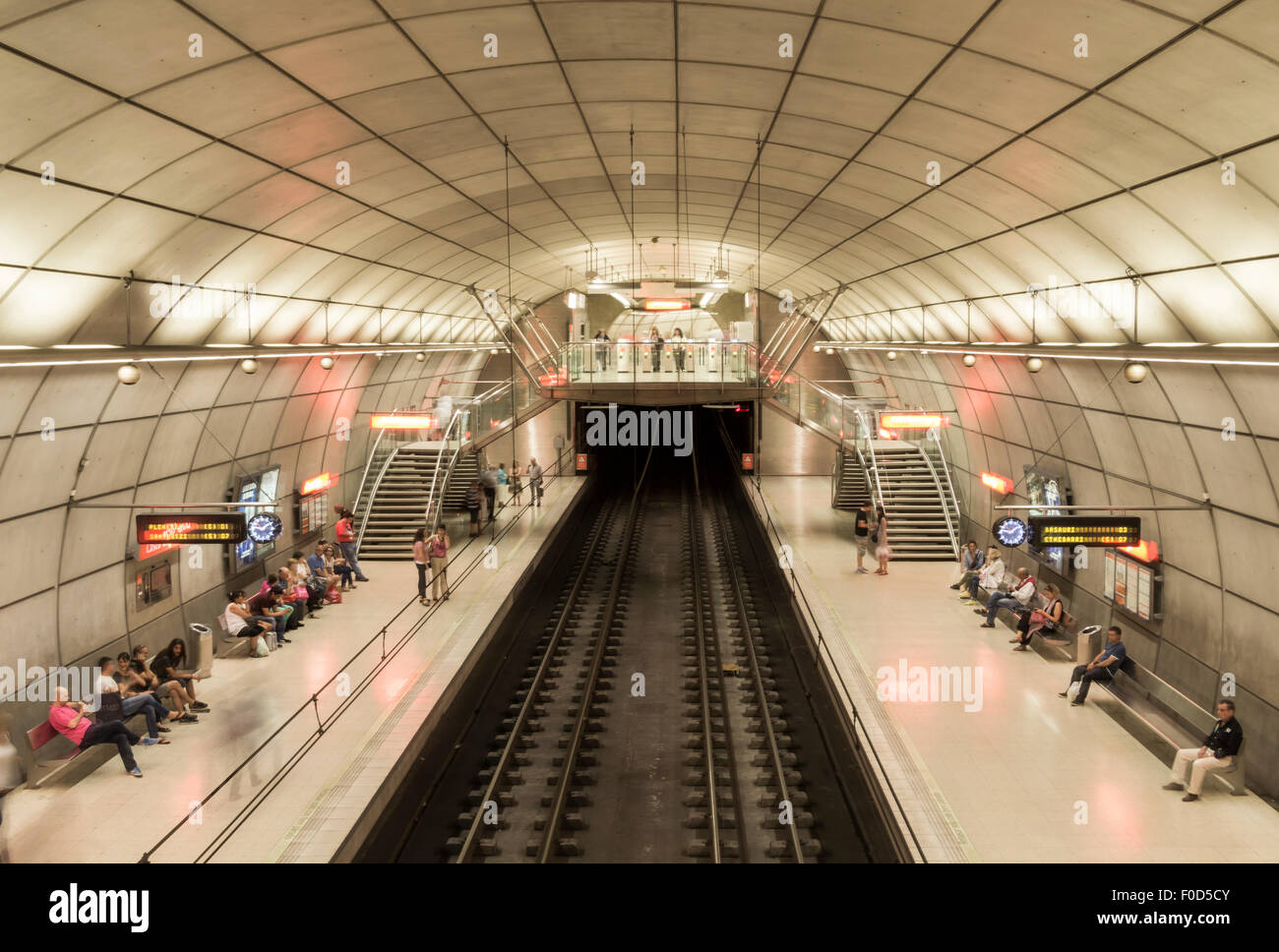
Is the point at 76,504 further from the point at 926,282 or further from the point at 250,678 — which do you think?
the point at 926,282

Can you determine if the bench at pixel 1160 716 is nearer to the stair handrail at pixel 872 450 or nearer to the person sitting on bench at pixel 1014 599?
the person sitting on bench at pixel 1014 599

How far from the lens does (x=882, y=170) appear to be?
1214 cm

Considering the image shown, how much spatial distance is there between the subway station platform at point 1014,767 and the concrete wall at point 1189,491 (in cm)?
121

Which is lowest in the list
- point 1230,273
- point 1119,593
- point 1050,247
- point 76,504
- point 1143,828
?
point 1143,828

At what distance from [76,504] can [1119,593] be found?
1504 cm

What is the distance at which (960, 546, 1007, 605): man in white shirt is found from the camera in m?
17.2

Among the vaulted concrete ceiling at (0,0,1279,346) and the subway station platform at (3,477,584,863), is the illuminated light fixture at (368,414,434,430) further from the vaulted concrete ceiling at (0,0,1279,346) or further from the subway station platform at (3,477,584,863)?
the vaulted concrete ceiling at (0,0,1279,346)

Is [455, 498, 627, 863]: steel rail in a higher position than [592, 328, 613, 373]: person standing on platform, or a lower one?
lower

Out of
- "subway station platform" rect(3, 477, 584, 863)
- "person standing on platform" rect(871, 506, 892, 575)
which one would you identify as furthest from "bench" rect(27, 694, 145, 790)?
"person standing on platform" rect(871, 506, 892, 575)

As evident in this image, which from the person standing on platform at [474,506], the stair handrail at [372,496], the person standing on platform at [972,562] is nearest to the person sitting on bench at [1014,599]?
the person standing on platform at [972,562]

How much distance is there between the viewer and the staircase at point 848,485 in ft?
87.0

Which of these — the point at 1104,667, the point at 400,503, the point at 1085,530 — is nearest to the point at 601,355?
the point at 400,503

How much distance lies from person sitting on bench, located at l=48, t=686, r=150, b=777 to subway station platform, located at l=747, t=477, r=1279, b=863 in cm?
862

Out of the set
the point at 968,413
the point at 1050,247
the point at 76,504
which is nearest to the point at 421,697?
the point at 76,504
